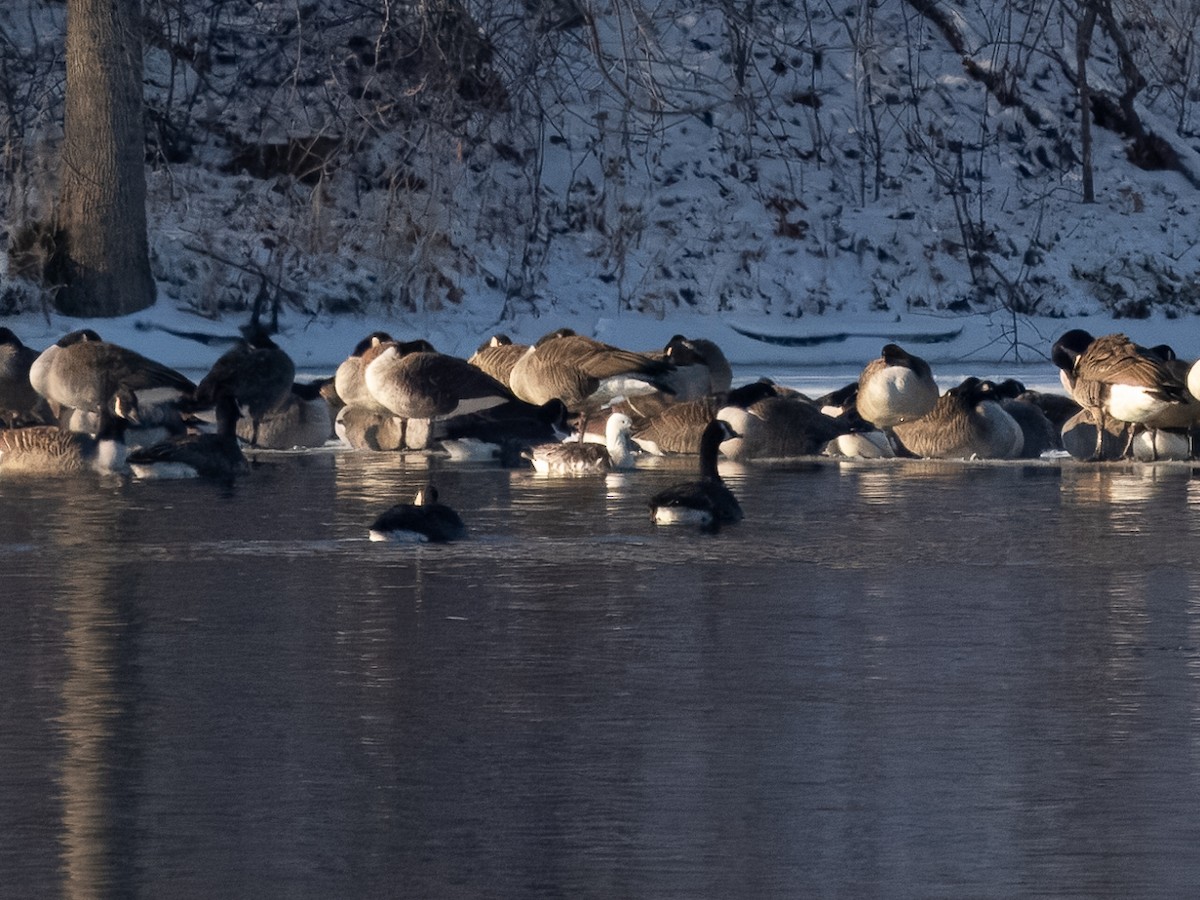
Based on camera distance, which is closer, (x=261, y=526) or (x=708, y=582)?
(x=708, y=582)

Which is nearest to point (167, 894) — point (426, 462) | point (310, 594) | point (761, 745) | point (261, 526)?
point (761, 745)

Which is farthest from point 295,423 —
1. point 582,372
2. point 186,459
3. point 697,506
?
point 697,506

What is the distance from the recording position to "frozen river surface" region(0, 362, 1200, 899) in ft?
16.0

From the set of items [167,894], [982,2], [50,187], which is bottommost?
[167,894]

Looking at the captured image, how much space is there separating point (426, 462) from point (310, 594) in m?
6.65

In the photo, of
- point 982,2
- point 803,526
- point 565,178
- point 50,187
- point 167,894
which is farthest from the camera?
point 982,2

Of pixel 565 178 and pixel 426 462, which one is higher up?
pixel 565 178

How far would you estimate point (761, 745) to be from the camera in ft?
19.4

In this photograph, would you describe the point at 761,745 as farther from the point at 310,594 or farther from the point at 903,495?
the point at 903,495

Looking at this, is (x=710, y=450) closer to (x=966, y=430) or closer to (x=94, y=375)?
(x=966, y=430)

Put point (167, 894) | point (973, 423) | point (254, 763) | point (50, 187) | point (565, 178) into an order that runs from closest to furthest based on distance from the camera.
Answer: point (167, 894) → point (254, 763) → point (973, 423) → point (50, 187) → point (565, 178)

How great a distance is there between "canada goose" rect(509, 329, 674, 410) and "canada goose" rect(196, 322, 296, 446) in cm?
180

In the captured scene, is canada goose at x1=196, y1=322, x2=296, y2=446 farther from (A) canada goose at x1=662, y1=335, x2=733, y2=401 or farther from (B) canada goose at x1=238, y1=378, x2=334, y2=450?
(A) canada goose at x1=662, y1=335, x2=733, y2=401

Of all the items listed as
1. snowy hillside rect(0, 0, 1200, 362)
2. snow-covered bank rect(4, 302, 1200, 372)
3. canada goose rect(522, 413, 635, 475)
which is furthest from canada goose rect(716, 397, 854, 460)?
snowy hillside rect(0, 0, 1200, 362)
